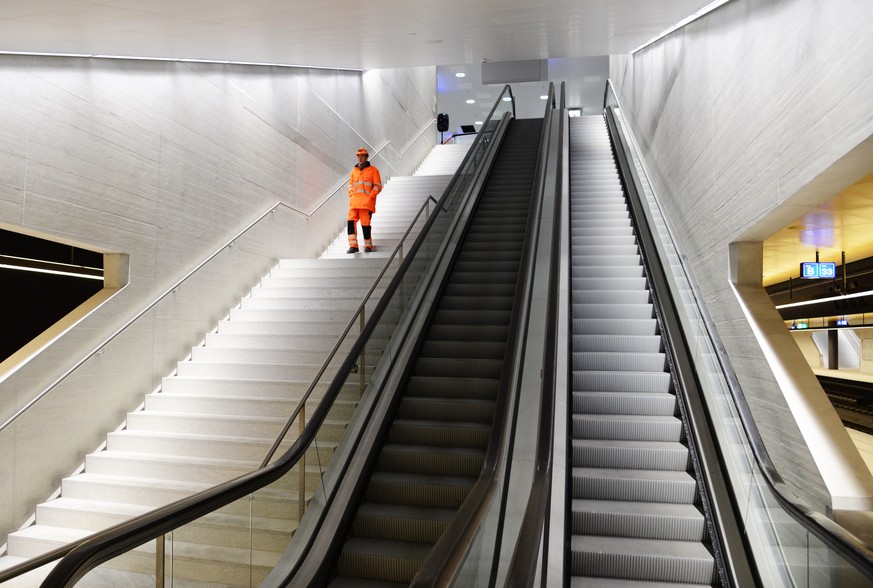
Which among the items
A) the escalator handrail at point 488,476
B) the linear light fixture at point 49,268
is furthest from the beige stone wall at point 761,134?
the linear light fixture at point 49,268

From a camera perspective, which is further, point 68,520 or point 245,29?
point 245,29

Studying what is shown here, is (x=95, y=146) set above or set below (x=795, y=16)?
below

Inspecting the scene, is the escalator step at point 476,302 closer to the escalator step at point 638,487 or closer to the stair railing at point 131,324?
the stair railing at point 131,324

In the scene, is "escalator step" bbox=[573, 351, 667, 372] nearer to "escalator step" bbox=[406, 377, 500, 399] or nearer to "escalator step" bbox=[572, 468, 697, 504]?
"escalator step" bbox=[406, 377, 500, 399]

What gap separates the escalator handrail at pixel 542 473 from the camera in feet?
7.73

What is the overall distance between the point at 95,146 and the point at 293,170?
13.1 feet

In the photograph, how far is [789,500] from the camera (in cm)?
322

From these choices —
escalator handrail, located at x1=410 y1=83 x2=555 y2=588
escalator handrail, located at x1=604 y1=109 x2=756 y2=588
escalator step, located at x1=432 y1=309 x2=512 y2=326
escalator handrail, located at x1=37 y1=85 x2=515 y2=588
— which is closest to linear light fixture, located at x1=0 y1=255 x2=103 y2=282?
escalator handrail, located at x1=37 y1=85 x2=515 y2=588

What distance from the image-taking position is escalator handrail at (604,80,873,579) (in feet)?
8.32

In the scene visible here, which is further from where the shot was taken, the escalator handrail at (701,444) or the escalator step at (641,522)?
the escalator step at (641,522)

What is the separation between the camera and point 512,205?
977 centimetres

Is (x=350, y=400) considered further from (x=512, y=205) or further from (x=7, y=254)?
(x=512, y=205)

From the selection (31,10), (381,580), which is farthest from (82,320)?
(381,580)

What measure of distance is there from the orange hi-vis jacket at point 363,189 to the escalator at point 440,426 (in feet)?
5.97
